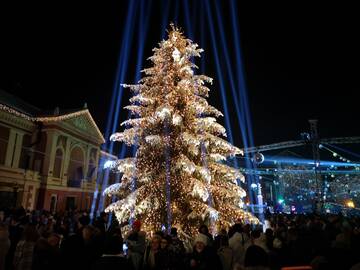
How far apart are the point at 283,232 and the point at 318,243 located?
2172 mm

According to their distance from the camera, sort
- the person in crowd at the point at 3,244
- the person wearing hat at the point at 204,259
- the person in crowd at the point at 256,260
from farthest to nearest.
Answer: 1. the person in crowd at the point at 3,244
2. the person wearing hat at the point at 204,259
3. the person in crowd at the point at 256,260

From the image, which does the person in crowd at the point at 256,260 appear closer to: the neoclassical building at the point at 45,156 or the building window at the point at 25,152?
the neoclassical building at the point at 45,156

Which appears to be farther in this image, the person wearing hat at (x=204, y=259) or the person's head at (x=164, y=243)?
the person's head at (x=164, y=243)

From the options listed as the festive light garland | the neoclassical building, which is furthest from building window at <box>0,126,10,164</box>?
the festive light garland

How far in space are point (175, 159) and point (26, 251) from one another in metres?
7.33

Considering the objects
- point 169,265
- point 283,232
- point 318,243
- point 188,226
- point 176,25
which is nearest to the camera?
point 169,265

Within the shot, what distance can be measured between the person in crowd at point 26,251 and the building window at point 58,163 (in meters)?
31.0

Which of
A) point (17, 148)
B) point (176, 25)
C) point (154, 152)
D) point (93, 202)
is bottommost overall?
point (93, 202)

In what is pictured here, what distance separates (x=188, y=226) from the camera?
11711mm

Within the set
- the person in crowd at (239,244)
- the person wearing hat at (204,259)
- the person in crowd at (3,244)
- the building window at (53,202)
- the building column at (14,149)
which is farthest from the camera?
the building window at (53,202)

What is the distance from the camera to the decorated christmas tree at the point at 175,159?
457 inches

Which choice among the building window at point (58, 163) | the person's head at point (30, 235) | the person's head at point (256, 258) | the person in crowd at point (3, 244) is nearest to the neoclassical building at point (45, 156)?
the building window at point (58, 163)

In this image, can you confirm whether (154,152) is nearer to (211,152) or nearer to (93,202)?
(211,152)

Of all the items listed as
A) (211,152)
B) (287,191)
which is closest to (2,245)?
(211,152)
